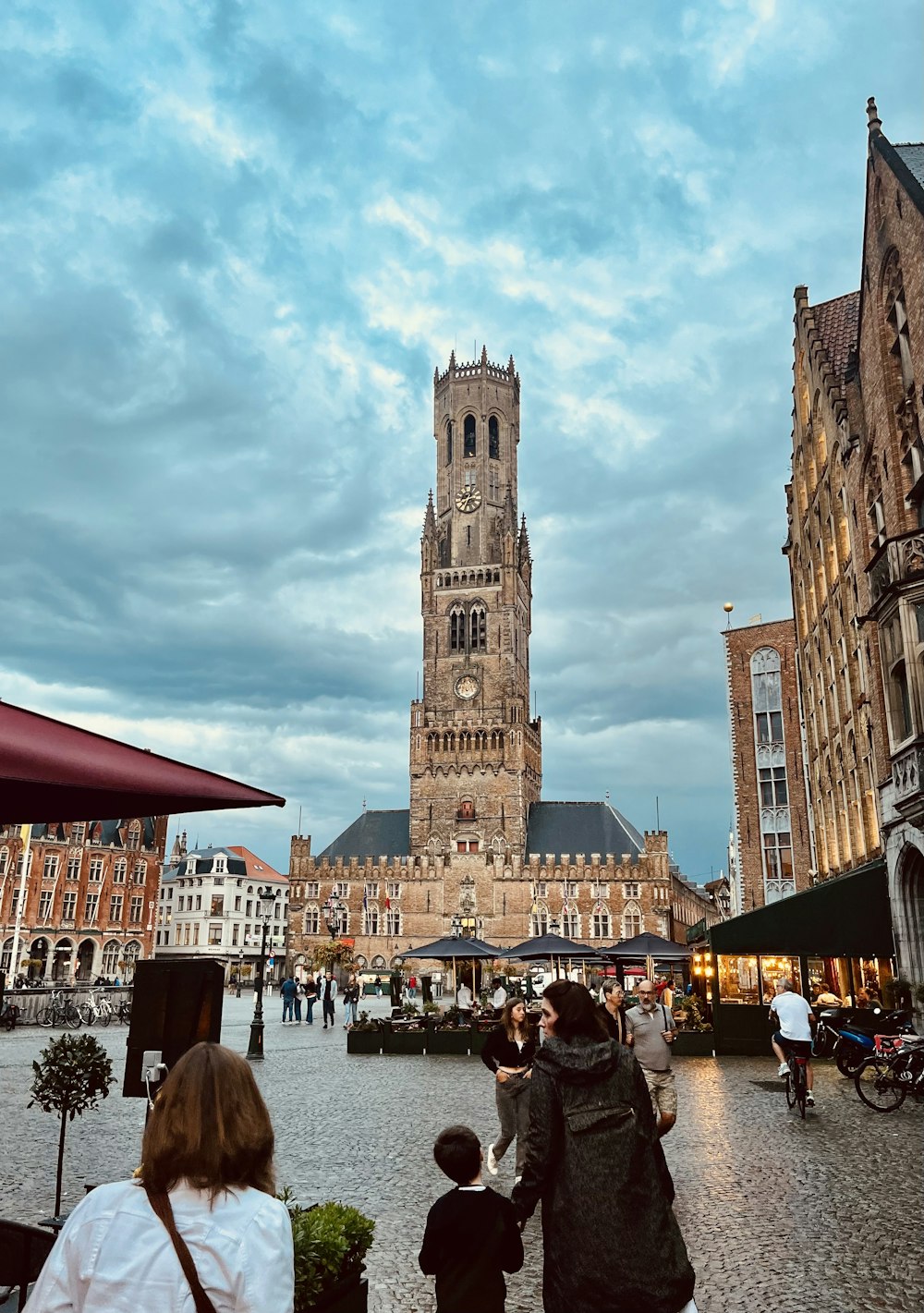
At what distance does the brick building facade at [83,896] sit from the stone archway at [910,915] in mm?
52077

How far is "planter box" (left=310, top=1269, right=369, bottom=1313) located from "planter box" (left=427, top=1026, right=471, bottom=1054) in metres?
19.6

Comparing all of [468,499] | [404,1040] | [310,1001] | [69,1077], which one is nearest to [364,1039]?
[404,1040]

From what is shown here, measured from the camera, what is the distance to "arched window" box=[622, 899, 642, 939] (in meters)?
68.3

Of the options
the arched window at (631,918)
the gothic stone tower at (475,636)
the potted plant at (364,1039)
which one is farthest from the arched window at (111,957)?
the potted plant at (364,1039)

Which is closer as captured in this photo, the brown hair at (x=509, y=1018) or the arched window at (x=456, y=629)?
the brown hair at (x=509, y=1018)

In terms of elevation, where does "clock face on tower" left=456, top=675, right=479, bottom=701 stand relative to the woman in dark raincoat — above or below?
above

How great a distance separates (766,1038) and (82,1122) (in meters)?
15.6

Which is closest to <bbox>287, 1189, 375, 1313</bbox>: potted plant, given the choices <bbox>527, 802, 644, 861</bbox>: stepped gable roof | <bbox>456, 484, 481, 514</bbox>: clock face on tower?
<bbox>527, 802, 644, 861</bbox>: stepped gable roof

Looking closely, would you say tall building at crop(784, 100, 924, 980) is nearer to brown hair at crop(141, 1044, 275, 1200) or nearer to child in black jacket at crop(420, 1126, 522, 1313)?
child in black jacket at crop(420, 1126, 522, 1313)

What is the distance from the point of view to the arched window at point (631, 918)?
6831 centimetres

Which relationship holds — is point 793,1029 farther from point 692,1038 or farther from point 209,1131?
point 209,1131

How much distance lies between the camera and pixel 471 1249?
4.04 m

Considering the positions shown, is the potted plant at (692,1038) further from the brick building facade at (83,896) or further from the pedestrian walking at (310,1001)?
the brick building facade at (83,896)

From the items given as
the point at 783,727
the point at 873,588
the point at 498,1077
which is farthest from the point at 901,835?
the point at 783,727
